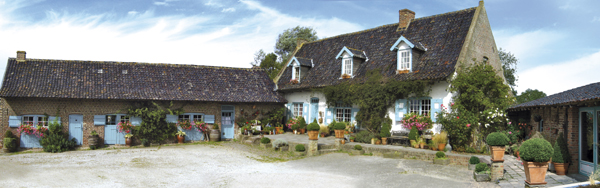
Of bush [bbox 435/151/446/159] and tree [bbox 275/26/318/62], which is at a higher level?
tree [bbox 275/26/318/62]

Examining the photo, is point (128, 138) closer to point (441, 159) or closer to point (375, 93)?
point (375, 93)

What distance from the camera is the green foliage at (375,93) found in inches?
627

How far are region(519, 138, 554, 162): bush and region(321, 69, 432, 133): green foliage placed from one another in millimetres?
7539

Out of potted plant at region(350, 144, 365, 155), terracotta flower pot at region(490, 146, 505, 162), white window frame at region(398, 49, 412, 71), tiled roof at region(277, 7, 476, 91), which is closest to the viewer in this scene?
terracotta flower pot at region(490, 146, 505, 162)

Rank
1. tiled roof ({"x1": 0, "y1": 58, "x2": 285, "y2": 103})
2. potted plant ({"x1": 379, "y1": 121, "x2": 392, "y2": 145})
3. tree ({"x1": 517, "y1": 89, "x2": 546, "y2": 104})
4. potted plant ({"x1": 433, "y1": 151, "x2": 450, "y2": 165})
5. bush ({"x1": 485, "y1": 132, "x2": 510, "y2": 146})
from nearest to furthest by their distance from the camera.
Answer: bush ({"x1": 485, "y1": 132, "x2": 510, "y2": 146}) → potted plant ({"x1": 433, "y1": 151, "x2": 450, "y2": 165}) → potted plant ({"x1": 379, "y1": 121, "x2": 392, "y2": 145}) → tiled roof ({"x1": 0, "y1": 58, "x2": 285, "y2": 103}) → tree ({"x1": 517, "y1": 89, "x2": 546, "y2": 104})

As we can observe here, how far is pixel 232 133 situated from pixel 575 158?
15953mm

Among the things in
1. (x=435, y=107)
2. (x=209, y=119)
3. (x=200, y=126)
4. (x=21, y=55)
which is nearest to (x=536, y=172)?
(x=435, y=107)

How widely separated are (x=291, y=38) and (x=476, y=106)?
25502 mm

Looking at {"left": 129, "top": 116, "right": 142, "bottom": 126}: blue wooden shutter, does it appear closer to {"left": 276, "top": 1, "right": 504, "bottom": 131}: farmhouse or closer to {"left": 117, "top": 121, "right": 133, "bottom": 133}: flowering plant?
{"left": 117, "top": 121, "right": 133, "bottom": 133}: flowering plant

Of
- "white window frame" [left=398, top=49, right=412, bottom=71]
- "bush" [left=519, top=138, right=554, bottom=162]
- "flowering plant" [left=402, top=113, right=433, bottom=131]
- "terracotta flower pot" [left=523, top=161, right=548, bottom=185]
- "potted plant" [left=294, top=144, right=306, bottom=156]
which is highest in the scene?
"white window frame" [left=398, top=49, right=412, bottom=71]

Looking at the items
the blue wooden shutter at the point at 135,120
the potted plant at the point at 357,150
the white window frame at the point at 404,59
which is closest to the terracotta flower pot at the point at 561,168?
the potted plant at the point at 357,150

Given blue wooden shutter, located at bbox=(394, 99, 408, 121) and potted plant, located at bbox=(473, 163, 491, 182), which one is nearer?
potted plant, located at bbox=(473, 163, 491, 182)

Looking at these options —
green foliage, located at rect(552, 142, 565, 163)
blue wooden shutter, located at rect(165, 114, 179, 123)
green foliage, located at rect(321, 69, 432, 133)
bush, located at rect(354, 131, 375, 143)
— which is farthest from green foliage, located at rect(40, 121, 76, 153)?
green foliage, located at rect(552, 142, 565, 163)

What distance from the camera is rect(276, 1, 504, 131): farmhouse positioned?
1588 cm
